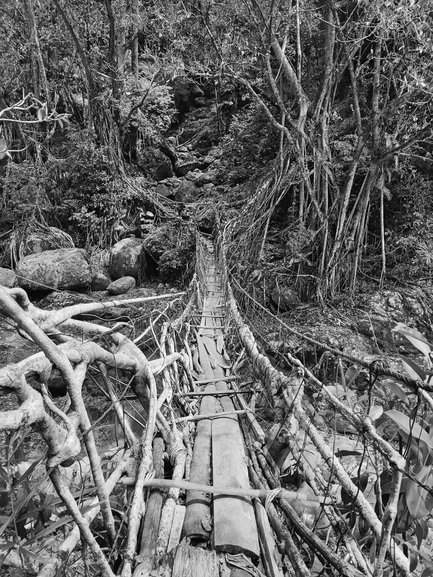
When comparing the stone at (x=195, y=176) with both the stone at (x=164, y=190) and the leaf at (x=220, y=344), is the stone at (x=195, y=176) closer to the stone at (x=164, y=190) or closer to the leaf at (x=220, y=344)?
the stone at (x=164, y=190)

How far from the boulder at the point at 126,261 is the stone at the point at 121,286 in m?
0.22

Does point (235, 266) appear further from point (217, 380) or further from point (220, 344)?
point (217, 380)

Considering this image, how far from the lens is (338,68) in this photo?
4.32 metres

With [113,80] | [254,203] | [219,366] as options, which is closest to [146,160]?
[113,80]

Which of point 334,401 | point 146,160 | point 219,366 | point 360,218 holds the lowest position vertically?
point 219,366

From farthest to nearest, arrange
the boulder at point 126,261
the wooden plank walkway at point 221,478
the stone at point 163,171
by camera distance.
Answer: the stone at point 163,171 → the boulder at point 126,261 → the wooden plank walkway at point 221,478

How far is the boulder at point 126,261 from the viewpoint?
6.04 meters

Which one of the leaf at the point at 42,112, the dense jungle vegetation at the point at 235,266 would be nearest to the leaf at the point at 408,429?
the dense jungle vegetation at the point at 235,266

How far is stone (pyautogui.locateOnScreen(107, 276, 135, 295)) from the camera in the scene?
566cm

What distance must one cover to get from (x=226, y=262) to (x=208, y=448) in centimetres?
393

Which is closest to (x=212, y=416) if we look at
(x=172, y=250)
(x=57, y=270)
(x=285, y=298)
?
(x=285, y=298)

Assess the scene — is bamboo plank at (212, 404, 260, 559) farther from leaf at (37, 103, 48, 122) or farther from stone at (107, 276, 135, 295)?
stone at (107, 276, 135, 295)

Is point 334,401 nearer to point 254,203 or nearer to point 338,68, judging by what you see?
point 338,68

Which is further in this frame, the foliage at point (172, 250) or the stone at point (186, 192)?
the stone at point (186, 192)
